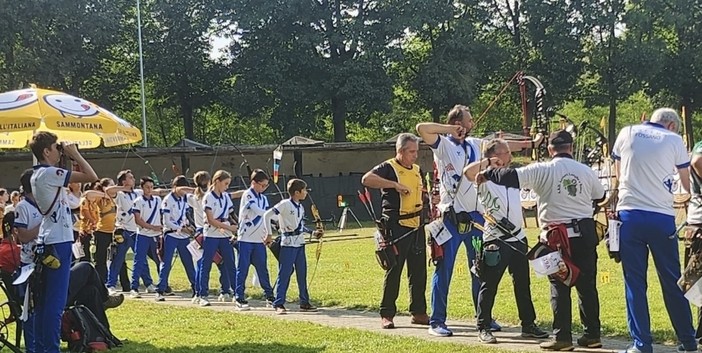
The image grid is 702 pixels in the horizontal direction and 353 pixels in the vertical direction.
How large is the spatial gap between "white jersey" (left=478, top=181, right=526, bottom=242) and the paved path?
0.96 meters

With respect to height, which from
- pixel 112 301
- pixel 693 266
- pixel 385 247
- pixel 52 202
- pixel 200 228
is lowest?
pixel 112 301

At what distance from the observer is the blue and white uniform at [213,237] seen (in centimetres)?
1166

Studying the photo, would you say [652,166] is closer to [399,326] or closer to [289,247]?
[399,326]

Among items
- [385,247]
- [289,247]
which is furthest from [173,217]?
[385,247]

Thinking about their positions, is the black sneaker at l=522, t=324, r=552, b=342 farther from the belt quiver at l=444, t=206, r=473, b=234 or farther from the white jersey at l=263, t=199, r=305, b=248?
the white jersey at l=263, t=199, r=305, b=248

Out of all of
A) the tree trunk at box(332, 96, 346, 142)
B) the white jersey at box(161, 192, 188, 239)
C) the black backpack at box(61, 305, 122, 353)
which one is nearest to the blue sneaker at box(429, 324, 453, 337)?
the black backpack at box(61, 305, 122, 353)

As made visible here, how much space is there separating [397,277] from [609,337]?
216 centimetres

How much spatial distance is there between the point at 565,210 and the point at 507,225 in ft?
2.73

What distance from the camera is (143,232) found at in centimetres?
1333

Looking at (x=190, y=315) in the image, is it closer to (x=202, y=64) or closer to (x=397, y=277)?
(x=397, y=277)

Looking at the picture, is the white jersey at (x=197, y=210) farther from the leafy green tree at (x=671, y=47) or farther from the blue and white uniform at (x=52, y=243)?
the leafy green tree at (x=671, y=47)

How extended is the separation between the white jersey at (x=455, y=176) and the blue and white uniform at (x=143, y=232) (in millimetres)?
6125

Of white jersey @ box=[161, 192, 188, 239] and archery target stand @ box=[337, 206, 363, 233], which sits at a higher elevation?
white jersey @ box=[161, 192, 188, 239]

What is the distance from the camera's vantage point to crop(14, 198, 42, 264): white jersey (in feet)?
23.9
